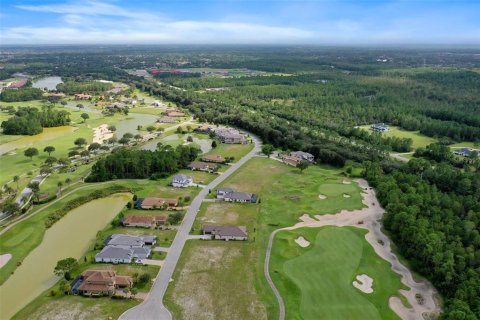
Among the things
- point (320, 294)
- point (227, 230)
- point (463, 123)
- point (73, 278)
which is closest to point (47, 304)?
point (73, 278)

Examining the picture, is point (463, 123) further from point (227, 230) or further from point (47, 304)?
point (47, 304)

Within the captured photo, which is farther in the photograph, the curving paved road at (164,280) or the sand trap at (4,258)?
the sand trap at (4,258)

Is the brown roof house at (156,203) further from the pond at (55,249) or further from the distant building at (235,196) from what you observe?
the distant building at (235,196)

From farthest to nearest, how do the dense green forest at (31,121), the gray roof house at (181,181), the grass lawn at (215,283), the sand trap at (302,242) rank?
the dense green forest at (31,121) < the gray roof house at (181,181) < the sand trap at (302,242) < the grass lawn at (215,283)

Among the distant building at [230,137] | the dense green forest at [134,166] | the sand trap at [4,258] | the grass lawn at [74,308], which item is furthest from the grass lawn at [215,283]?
the distant building at [230,137]

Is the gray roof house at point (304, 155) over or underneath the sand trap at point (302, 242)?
over

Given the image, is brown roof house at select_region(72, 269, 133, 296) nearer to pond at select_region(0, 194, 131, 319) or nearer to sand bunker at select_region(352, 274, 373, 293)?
pond at select_region(0, 194, 131, 319)

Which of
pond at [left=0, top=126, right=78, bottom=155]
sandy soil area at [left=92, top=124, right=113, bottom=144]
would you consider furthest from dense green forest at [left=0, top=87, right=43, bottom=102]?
sandy soil area at [left=92, top=124, right=113, bottom=144]
